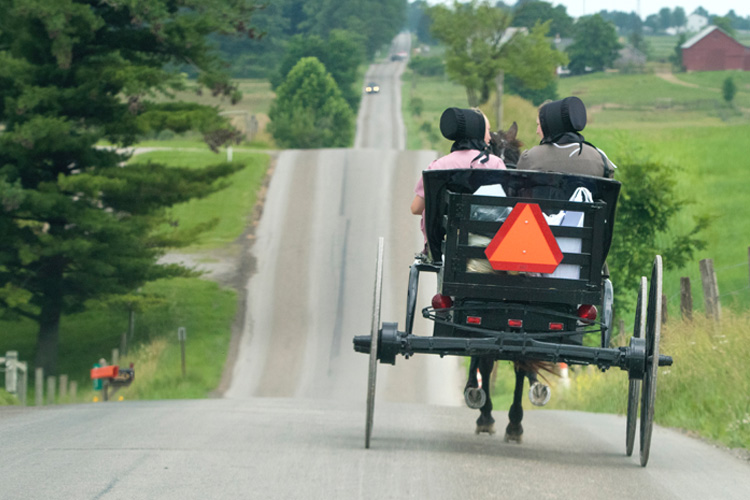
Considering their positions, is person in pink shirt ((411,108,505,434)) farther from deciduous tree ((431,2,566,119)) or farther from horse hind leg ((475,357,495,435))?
deciduous tree ((431,2,566,119))

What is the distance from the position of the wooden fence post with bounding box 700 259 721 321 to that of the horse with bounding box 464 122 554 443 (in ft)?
20.0

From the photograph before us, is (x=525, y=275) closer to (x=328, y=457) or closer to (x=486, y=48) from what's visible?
(x=328, y=457)

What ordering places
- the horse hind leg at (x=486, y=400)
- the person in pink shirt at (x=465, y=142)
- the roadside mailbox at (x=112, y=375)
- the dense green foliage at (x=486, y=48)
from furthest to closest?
1. the dense green foliage at (x=486, y=48)
2. the roadside mailbox at (x=112, y=375)
3. the horse hind leg at (x=486, y=400)
4. the person in pink shirt at (x=465, y=142)

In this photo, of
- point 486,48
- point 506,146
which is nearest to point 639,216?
point 506,146

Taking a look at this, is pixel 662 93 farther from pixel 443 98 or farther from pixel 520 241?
pixel 520 241

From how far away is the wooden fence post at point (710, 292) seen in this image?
1520 centimetres

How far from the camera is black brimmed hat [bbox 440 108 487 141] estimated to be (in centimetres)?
862

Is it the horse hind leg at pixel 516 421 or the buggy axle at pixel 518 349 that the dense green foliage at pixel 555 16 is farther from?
the buggy axle at pixel 518 349

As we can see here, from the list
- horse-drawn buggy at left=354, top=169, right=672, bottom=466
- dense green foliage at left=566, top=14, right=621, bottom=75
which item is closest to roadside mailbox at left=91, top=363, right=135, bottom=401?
horse-drawn buggy at left=354, top=169, right=672, bottom=466

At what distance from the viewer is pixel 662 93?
94.3m

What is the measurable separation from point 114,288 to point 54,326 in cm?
224

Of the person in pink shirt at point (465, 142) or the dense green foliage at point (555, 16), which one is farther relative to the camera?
the dense green foliage at point (555, 16)

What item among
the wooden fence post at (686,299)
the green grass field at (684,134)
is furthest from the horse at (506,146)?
the green grass field at (684,134)

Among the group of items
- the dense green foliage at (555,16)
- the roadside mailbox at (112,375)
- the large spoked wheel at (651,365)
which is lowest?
the roadside mailbox at (112,375)
